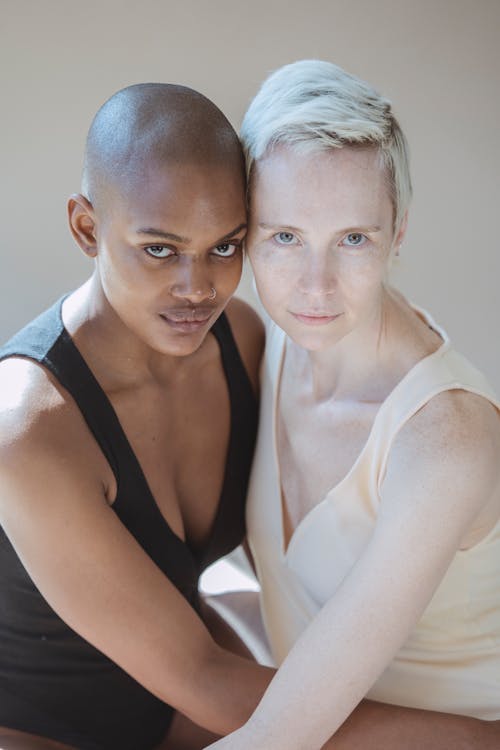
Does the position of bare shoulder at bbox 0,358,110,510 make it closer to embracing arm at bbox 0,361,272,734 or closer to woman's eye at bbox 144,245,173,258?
embracing arm at bbox 0,361,272,734

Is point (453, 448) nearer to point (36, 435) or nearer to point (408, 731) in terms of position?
point (408, 731)

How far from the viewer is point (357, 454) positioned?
1532 millimetres

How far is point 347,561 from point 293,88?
717 millimetres

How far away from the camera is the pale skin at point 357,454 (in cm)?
130

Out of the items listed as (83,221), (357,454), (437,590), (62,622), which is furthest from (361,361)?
(62,622)

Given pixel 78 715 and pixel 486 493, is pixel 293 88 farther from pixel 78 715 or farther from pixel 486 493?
pixel 78 715

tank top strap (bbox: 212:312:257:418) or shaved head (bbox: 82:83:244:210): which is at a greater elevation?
shaved head (bbox: 82:83:244:210)

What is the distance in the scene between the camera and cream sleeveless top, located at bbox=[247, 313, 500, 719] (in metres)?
1.43

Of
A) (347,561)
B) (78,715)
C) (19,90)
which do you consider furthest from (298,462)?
(19,90)

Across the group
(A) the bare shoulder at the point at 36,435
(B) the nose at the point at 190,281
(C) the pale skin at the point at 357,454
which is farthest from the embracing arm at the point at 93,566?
(B) the nose at the point at 190,281

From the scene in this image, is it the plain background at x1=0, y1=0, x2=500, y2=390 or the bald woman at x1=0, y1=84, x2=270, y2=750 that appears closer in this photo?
the bald woman at x1=0, y1=84, x2=270, y2=750

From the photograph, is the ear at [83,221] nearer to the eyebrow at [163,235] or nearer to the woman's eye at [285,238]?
the eyebrow at [163,235]

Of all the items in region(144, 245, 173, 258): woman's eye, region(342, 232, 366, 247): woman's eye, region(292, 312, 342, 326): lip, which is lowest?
region(292, 312, 342, 326): lip

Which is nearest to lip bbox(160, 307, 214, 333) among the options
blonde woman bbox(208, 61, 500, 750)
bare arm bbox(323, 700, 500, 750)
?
blonde woman bbox(208, 61, 500, 750)
